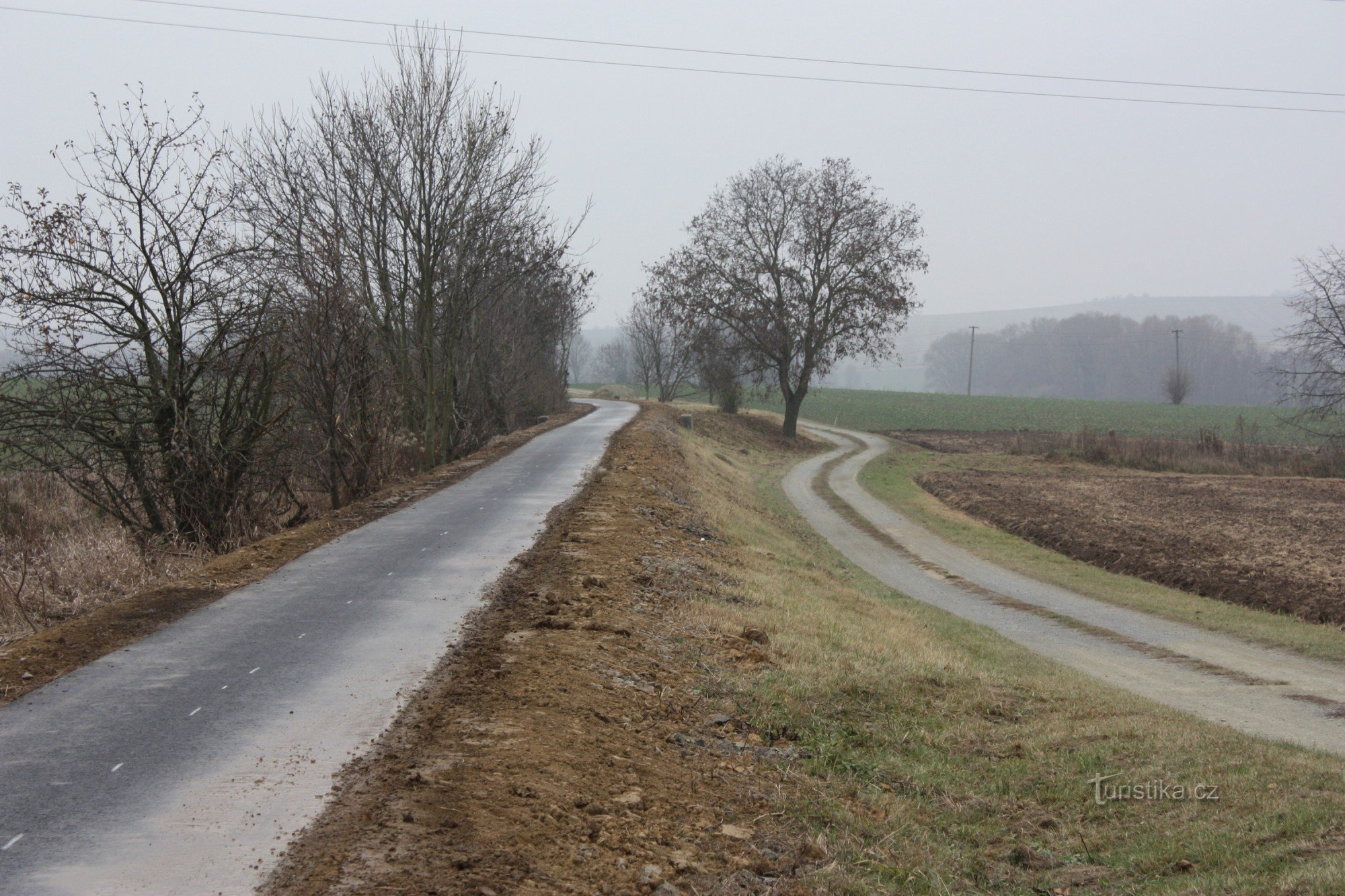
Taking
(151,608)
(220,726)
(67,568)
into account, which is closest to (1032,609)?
(151,608)

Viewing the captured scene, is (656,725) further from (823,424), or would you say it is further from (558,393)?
(823,424)

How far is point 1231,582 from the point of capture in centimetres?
1862

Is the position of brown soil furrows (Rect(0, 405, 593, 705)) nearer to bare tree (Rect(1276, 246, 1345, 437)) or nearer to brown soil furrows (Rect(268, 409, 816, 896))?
brown soil furrows (Rect(268, 409, 816, 896))

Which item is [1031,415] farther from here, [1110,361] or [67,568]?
[1110,361]

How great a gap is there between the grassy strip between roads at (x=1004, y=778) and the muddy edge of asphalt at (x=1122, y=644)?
183 centimetres

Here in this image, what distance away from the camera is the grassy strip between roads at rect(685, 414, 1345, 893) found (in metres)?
5.45

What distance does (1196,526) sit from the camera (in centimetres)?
2398

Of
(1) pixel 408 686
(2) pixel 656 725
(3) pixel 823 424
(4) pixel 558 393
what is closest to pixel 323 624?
(1) pixel 408 686

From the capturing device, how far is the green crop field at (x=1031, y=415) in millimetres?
66938

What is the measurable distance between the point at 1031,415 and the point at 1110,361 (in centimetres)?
9433

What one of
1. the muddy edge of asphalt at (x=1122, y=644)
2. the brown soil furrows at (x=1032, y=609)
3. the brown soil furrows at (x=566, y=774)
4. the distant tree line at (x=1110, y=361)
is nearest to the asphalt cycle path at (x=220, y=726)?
the brown soil furrows at (x=566, y=774)

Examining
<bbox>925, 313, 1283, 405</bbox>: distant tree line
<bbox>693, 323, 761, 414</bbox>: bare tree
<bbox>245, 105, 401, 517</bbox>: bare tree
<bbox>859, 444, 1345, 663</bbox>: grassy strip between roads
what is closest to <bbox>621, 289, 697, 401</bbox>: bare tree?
<bbox>693, 323, 761, 414</bbox>: bare tree

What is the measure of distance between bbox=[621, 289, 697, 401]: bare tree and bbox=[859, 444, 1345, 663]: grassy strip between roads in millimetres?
17071

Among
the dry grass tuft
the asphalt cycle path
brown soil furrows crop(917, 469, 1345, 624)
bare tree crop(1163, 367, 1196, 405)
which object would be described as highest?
bare tree crop(1163, 367, 1196, 405)
